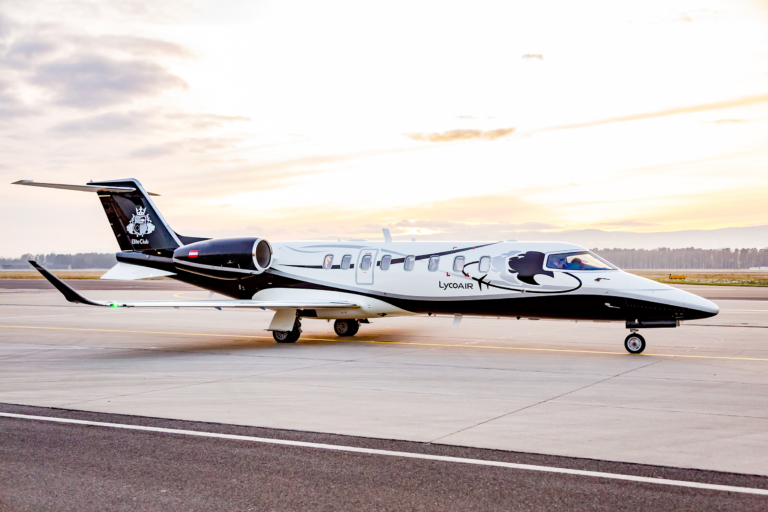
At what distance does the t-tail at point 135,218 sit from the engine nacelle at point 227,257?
4.90 feet

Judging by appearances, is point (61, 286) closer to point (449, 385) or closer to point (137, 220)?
point (137, 220)

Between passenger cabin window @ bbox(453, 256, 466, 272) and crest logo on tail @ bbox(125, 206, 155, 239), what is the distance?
9665mm

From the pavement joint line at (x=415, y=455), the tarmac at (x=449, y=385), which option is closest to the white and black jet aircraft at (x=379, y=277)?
the tarmac at (x=449, y=385)

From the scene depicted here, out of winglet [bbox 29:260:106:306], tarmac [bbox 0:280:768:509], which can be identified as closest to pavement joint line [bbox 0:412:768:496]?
tarmac [bbox 0:280:768:509]

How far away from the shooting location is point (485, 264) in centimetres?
1709

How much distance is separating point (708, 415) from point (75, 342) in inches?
638

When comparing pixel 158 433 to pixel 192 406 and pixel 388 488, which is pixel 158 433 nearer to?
pixel 192 406

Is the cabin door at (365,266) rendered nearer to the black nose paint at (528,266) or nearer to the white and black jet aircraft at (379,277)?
the white and black jet aircraft at (379,277)

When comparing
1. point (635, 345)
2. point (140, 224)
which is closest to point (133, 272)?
point (140, 224)

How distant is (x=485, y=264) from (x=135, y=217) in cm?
1110

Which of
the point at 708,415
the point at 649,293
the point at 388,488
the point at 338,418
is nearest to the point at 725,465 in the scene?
the point at 708,415

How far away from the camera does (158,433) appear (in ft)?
26.7

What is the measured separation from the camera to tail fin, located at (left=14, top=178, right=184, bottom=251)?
21.1 metres

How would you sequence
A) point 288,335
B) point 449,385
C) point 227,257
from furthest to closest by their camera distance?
point 227,257 → point 288,335 → point 449,385
